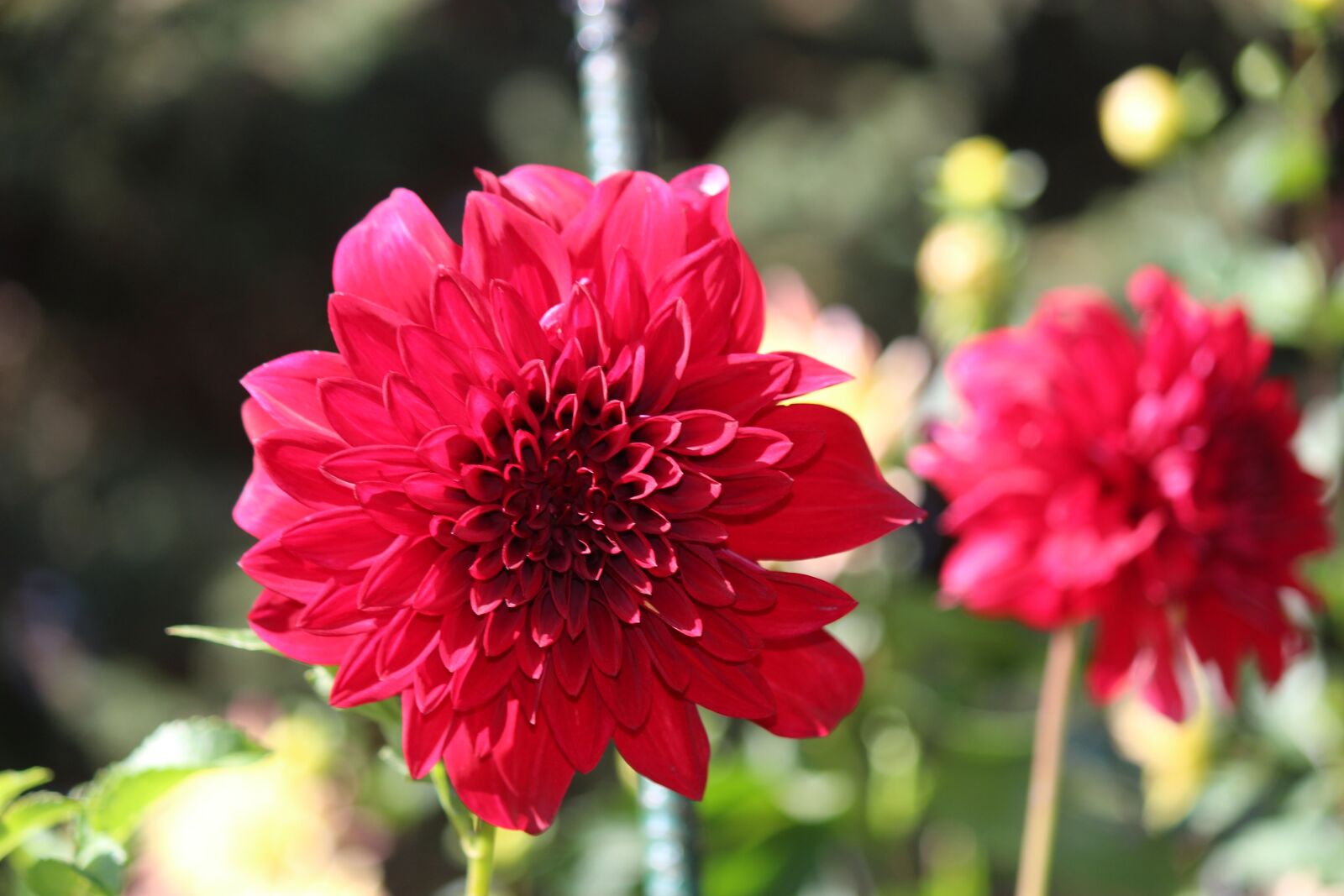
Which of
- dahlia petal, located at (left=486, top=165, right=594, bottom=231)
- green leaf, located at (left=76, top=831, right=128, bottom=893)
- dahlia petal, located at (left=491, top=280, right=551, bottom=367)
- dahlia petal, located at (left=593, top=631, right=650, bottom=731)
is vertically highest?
dahlia petal, located at (left=486, top=165, right=594, bottom=231)

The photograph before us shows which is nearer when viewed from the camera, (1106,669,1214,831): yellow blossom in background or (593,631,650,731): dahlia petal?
(593,631,650,731): dahlia petal

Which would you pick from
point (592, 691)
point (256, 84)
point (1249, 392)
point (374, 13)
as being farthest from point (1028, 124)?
point (592, 691)

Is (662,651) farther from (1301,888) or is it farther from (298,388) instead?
(1301,888)

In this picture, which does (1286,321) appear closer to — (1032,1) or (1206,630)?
(1206,630)

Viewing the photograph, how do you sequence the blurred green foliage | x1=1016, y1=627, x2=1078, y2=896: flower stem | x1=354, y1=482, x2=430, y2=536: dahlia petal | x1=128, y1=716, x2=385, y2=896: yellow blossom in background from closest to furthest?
x1=354, y1=482, x2=430, y2=536: dahlia petal
x1=1016, y1=627, x2=1078, y2=896: flower stem
x1=128, y1=716, x2=385, y2=896: yellow blossom in background
the blurred green foliage

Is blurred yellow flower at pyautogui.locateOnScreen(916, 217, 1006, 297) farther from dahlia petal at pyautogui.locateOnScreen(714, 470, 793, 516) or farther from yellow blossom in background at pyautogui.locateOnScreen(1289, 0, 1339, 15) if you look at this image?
dahlia petal at pyautogui.locateOnScreen(714, 470, 793, 516)

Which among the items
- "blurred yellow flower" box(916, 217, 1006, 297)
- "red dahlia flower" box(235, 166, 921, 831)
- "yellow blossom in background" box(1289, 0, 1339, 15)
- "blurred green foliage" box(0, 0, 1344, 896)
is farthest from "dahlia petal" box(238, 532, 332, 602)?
"blurred green foliage" box(0, 0, 1344, 896)

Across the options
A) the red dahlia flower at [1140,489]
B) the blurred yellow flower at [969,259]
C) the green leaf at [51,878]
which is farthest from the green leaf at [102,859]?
the blurred yellow flower at [969,259]

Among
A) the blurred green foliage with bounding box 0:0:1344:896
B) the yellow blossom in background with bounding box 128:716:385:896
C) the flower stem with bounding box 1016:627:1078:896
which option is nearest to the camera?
the flower stem with bounding box 1016:627:1078:896
